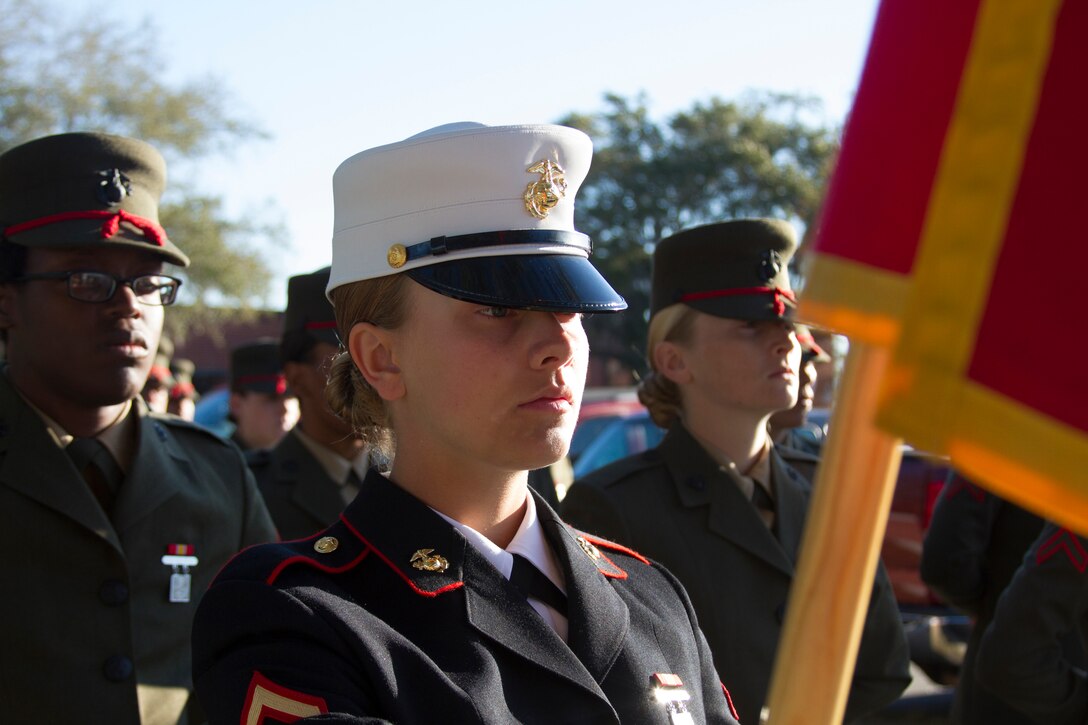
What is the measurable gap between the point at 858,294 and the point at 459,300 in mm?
974

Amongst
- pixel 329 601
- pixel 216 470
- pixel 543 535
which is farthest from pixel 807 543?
pixel 216 470

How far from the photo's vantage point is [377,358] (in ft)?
7.36

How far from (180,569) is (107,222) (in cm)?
95

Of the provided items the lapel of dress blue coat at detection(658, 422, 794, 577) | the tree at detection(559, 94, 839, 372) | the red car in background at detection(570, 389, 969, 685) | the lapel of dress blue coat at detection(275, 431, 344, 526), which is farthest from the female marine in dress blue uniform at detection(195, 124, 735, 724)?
the tree at detection(559, 94, 839, 372)

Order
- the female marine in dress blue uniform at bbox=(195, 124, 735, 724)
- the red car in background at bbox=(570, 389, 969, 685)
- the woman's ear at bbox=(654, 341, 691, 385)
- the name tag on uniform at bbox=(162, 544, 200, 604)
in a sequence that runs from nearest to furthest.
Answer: the female marine in dress blue uniform at bbox=(195, 124, 735, 724), the name tag on uniform at bbox=(162, 544, 200, 604), the woman's ear at bbox=(654, 341, 691, 385), the red car in background at bbox=(570, 389, 969, 685)

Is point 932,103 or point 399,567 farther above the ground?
point 932,103

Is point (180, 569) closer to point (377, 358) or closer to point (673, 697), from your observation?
point (377, 358)

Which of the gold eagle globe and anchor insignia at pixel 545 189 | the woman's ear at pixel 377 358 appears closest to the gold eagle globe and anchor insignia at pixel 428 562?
the woman's ear at pixel 377 358

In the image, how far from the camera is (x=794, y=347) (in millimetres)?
3949

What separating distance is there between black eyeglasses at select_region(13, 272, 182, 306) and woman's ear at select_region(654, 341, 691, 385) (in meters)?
1.61

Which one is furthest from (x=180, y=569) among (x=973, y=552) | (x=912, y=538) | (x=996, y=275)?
(x=912, y=538)

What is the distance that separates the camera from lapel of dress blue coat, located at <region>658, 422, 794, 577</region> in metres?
3.70

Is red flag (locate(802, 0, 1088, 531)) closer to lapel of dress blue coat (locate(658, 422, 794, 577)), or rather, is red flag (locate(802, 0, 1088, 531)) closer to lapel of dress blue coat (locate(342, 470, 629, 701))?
lapel of dress blue coat (locate(342, 470, 629, 701))

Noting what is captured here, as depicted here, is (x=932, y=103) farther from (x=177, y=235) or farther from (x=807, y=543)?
(x=177, y=235)
